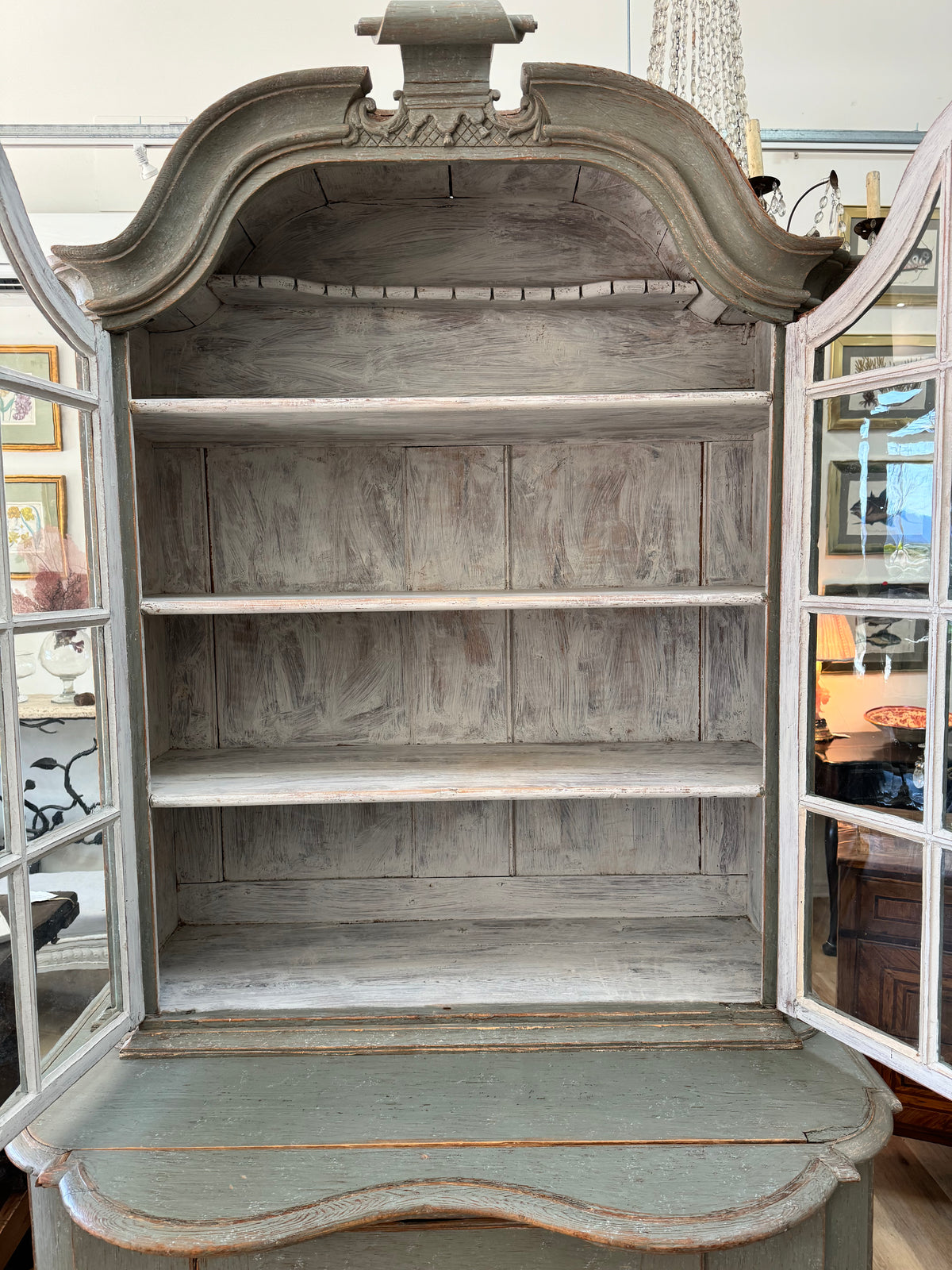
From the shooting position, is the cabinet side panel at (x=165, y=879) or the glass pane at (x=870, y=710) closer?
the glass pane at (x=870, y=710)

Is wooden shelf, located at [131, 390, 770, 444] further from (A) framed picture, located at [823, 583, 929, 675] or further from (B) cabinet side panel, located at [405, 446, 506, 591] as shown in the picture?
(A) framed picture, located at [823, 583, 929, 675]

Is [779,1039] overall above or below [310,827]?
below

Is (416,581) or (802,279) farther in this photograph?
(416,581)

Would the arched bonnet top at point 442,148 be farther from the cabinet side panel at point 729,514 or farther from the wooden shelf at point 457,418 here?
the cabinet side panel at point 729,514

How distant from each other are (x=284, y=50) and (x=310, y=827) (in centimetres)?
262

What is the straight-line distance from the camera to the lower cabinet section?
4.26ft

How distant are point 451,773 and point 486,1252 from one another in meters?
0.81

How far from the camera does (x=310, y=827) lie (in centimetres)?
→ 201

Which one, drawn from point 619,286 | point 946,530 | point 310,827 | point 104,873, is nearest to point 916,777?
point 946,530

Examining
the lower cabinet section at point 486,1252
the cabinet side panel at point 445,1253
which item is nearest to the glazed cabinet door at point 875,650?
the lower cabinet section at point 486,1252

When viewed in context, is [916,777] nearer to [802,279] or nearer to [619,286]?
[802,279]

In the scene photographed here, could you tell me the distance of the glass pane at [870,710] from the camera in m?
1.39

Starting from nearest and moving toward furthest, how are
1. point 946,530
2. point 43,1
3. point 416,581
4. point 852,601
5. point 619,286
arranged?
point 946,530 → point 852,601 → point 619,286 → point 416,581 → point 43,1

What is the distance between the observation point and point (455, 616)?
1.98 meters
